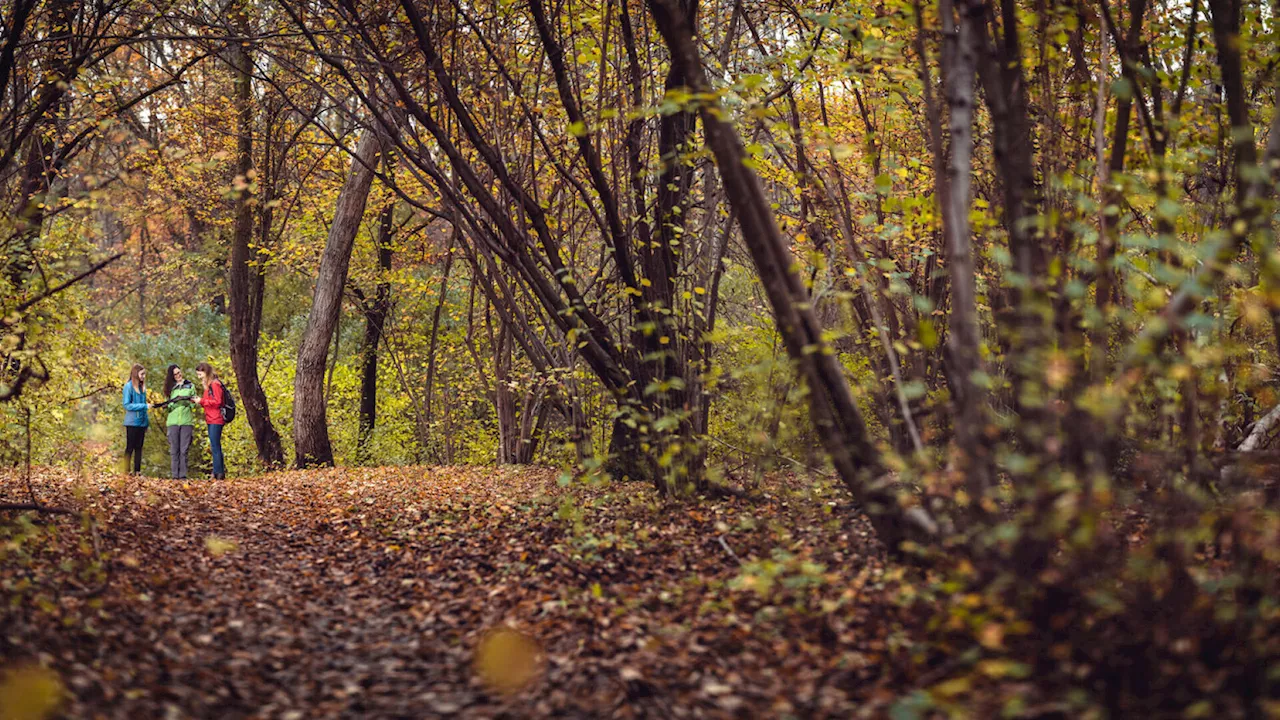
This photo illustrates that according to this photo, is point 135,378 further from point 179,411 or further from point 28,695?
point 28,695

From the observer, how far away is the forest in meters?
3.08

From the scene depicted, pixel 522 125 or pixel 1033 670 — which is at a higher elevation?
pixel 522 125

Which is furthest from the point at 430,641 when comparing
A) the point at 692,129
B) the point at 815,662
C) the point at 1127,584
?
the point at 692,129

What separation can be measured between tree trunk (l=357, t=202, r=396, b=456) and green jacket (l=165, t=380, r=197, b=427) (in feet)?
13.8

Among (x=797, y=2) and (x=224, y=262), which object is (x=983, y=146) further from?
(x=224, y=262)

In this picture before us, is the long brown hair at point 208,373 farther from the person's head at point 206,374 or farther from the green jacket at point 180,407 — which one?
the green jacket at point 180,407

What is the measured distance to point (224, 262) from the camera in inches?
776

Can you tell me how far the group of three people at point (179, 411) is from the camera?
505 inches

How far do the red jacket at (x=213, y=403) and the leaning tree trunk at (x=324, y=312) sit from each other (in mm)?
1968

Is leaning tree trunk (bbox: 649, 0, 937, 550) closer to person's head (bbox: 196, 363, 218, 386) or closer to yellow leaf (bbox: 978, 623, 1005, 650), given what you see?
yellow leaf (bbox: 978, 623, 1005, 650)

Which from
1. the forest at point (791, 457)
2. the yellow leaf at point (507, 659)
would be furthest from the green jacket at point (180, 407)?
the yellow leaf at point (507, 659)

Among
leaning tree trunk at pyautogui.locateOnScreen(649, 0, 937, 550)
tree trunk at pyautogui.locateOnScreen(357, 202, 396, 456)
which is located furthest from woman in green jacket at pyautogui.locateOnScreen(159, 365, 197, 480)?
leaning tree trunk at pyautogui.locateOnScreen(649, 0, 937, 550)

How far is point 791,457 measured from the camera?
7117 millimetres

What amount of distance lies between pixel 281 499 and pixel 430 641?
5186 millimetres
